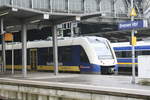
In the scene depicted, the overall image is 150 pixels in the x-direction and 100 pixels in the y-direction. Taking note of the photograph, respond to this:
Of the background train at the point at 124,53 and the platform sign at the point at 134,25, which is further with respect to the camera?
the background train at the point at 124,53

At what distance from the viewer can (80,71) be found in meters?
24.5

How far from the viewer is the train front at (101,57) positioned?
923 inches

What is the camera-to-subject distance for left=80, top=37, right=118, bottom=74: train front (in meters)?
23.4

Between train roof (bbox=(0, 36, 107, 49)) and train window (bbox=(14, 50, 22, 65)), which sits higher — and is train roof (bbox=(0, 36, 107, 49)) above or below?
above

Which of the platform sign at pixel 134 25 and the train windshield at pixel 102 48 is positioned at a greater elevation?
the platform sign at pixel 134 25

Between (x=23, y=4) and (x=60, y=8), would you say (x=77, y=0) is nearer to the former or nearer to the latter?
(x=60, y=8)

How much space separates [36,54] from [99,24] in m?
26.6

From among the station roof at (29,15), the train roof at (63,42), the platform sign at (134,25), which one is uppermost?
the station roof at (29,15)

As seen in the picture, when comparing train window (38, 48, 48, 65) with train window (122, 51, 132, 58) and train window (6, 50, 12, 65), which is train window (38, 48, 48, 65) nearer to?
train window (6, 50, 12, 65)

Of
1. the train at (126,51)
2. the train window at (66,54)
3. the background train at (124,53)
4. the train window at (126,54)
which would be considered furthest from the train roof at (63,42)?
the train window at (126,54)

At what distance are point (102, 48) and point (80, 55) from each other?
1.77 m

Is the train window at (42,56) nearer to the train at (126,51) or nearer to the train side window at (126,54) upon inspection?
the train at (126,51)

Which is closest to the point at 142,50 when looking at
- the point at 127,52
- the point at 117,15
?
the point at 127,52

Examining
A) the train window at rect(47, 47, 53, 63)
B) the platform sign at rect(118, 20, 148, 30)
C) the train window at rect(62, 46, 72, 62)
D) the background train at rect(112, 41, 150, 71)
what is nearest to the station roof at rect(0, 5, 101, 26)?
the train window at rect(62, 46, 72, 62)
